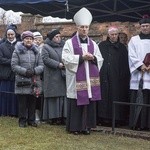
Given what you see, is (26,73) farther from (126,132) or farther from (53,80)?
(126,132)

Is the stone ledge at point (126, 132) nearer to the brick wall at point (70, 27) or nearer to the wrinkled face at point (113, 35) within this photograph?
the wrinkled face at point (113, 35)

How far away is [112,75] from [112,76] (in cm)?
2

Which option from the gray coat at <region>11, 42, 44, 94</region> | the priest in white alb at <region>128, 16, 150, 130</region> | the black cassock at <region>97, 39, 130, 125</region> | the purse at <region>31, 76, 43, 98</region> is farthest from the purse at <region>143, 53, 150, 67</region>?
the purse at <region>31, 76, 43, 98</region>

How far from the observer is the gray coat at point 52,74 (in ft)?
29.3

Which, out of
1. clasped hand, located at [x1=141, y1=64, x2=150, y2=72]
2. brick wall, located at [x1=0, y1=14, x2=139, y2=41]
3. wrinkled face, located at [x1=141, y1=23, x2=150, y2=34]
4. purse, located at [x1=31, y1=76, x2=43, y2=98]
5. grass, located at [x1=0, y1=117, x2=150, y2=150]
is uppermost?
brick wall, located at [x1=0, y1=14, x2=139, y2=41]

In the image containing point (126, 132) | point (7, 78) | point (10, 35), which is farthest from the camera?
point (7, 78)

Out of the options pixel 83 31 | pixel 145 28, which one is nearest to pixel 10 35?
pixel 83 31

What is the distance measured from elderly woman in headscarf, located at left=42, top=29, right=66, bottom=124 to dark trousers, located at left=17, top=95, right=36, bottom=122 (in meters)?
0.30

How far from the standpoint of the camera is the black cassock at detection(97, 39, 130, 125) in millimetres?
8922

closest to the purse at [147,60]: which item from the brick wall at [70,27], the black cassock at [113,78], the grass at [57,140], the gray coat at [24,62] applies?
the black cassock at [113,78]

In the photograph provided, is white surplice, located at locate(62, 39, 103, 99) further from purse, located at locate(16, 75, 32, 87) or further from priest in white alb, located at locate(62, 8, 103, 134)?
purse, located at locate(16, 75, 32, 87)

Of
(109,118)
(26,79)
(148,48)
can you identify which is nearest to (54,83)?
(26,79)

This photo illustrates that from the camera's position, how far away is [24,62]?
8570mm

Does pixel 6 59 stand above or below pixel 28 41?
below
